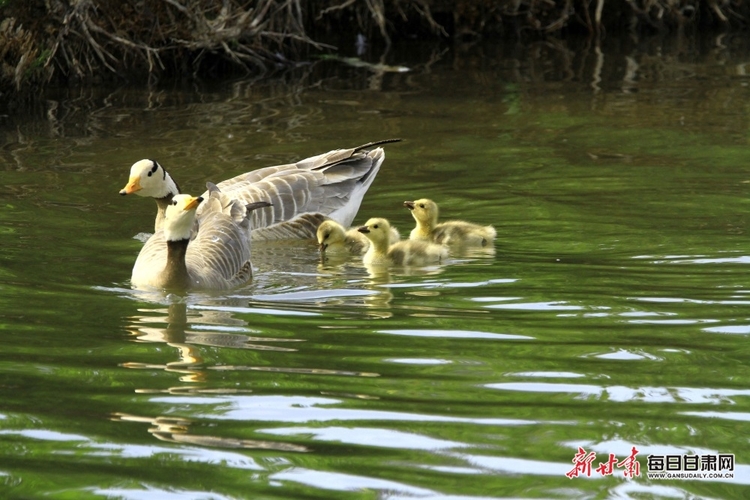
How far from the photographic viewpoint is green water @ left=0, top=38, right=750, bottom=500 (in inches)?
156

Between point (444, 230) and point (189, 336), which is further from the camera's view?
point (444, 230)

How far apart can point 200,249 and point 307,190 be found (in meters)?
2.28

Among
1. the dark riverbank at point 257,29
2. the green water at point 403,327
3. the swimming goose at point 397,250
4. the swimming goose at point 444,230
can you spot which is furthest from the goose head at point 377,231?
the dark riverbank at point 257,29

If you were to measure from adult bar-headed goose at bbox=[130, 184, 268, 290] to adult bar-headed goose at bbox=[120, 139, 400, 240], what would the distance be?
592 mm

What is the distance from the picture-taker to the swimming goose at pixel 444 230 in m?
8.27

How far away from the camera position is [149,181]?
8422mm

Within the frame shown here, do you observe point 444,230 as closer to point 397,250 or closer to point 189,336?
point 397,250

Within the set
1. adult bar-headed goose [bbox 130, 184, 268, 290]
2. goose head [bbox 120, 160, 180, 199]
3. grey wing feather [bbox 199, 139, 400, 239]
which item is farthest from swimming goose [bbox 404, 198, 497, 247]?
goose head [bbox 120, 160, 180, 199]

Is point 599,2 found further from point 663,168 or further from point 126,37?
point 663,168

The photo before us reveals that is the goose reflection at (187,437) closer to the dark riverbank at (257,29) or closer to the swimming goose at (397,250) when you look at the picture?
the swimming goose at (397,250)

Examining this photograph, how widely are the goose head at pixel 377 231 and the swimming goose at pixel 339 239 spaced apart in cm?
52

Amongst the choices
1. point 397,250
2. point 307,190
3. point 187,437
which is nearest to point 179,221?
point 397,250

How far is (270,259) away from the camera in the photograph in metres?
8.87

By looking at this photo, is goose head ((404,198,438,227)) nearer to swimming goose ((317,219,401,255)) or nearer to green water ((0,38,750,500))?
swimming goose ((317,219,401,255))
